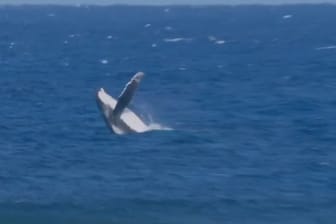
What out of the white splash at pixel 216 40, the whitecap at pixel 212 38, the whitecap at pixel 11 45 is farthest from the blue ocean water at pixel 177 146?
the whitecap at pixel 212 38

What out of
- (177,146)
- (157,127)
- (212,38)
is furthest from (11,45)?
(177,146)

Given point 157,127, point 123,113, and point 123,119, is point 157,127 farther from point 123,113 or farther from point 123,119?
point 123,113

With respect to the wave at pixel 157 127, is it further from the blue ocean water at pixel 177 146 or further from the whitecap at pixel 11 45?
the whitecap at pixel 11 45

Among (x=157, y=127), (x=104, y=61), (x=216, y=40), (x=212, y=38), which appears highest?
(x=212, y=38)

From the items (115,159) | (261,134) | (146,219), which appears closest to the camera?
(146,219)

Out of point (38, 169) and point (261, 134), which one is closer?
point (38, 169)

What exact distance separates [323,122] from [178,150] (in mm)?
7747

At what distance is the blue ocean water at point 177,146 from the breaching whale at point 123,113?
66 cm

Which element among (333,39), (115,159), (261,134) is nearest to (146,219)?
(115,159)

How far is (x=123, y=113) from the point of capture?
41.3 metres

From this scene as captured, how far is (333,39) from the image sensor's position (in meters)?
105

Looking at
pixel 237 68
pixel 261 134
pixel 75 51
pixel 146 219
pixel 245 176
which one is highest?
pixel 75 51

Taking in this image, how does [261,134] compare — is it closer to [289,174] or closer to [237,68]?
[289,174]

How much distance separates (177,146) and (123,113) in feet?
9.58
